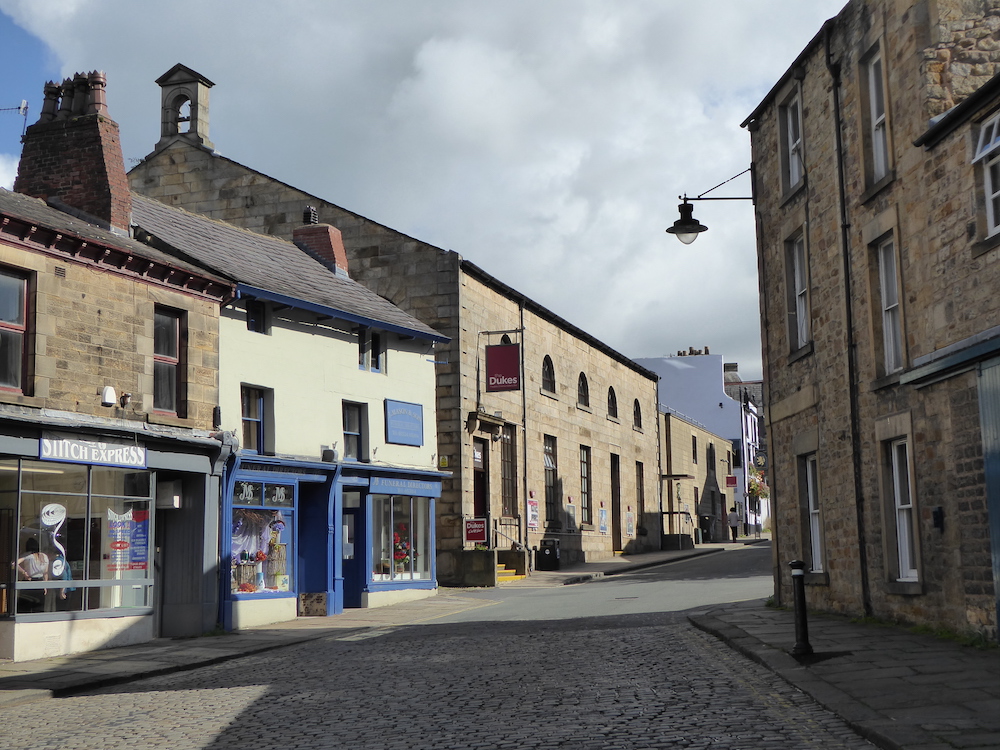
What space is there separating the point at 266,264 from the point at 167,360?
18.7ft

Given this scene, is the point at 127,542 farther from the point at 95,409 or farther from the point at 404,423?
the point at 404,423

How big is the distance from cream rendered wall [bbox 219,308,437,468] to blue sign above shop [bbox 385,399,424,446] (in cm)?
13

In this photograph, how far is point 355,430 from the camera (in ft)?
78.8

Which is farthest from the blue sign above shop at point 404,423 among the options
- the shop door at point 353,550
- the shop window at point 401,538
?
the shop door at point 353,550

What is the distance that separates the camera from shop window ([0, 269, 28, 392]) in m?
15.6

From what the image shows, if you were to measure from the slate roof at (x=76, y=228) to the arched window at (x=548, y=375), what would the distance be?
1804 cm

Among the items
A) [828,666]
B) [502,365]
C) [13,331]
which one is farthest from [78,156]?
[828,666]

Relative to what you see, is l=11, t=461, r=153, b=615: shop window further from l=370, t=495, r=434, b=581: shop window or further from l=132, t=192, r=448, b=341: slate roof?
l=370, t=495, r=434, b=581: shop window

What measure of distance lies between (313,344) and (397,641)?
8499 mm

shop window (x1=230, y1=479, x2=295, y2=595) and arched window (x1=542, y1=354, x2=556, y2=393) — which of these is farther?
arched window (x1=542, y1=354, x2=556, y2=393)

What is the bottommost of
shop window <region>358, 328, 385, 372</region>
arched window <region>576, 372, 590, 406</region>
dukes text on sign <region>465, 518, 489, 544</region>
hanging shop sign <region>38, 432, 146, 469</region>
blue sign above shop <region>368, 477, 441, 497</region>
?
dukes text on sign <region>465, 518, 489, 544</region>

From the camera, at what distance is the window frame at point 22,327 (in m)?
15.7

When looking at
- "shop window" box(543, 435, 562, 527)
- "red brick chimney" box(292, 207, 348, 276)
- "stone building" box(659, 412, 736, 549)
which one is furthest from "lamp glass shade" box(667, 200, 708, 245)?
"stone building" box(659, 412, 736, 549)

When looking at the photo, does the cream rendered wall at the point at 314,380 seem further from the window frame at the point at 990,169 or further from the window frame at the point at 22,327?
the window frame at the point at 990,169
